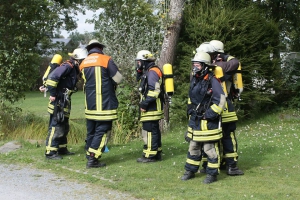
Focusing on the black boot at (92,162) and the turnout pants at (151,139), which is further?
the turnout pants at (151,139)

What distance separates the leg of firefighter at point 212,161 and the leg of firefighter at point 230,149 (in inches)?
19.2

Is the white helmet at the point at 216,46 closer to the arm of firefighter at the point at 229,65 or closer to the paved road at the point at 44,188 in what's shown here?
the arm of firefighter at the point at 229,65

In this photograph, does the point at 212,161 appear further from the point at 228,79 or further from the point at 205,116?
the point at 228,79

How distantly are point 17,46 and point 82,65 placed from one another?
432 cm

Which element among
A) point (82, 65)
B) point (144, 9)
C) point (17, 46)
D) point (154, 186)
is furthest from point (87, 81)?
point (144, 9)

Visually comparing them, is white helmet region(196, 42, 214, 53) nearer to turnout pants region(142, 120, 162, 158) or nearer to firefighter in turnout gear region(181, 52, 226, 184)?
firefighter in turnout gear region(181, 52, 226, 184)

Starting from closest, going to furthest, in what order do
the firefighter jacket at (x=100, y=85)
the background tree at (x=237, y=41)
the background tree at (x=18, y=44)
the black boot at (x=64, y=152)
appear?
the firefighter jacket at (x=100, y=85) < the black boot at (x=64, y=152) < the background tree at (x=18, y=44) < the background tree at (x=237, y=41)

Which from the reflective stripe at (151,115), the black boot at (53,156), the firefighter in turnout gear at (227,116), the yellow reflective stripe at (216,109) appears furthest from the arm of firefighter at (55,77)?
the yellow reflective stripe at (216,109)

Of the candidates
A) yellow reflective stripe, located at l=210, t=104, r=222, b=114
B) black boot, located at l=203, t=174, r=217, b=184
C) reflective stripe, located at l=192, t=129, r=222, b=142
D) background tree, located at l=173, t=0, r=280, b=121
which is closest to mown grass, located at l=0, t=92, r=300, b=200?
black boot, located at l=203, t=174, r=217, b=184

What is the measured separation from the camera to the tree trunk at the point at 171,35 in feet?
38.9

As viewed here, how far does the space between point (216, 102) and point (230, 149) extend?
106 cm

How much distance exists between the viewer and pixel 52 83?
26.2 feet

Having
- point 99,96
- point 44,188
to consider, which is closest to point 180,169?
point 99,96

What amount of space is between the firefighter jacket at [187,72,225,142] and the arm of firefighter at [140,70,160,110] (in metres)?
1.21
